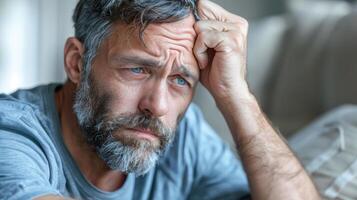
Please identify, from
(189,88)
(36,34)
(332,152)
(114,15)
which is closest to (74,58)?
(114,15)

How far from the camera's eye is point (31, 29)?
3.69 metres

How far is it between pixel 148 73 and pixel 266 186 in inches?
14.6

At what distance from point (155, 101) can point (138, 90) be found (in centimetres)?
5

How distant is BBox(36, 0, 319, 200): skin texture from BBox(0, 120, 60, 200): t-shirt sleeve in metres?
0.19

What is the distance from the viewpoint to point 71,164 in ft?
4.83

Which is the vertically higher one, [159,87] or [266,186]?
[159,87]

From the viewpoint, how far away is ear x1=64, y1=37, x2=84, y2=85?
4.95 ft

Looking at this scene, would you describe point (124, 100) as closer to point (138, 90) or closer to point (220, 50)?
point (138, 90)

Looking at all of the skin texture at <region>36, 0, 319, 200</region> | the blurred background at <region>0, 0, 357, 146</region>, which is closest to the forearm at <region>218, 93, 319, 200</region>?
the skin texture at <region>36, 0, 319, 200</region>

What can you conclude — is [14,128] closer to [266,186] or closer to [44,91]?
[44,91]

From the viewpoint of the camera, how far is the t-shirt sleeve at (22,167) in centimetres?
113

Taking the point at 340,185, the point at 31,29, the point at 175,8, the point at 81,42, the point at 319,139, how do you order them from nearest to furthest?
the point at 175,8 → the point at 81,42 → the point at 340,185 → the point at 319,139 → the point at 31,29

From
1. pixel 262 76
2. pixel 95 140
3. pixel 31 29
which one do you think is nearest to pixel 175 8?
pixel 95 140

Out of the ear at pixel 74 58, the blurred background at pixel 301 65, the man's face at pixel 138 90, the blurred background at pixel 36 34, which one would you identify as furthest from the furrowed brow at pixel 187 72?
the blurred background at pixel 36 34
